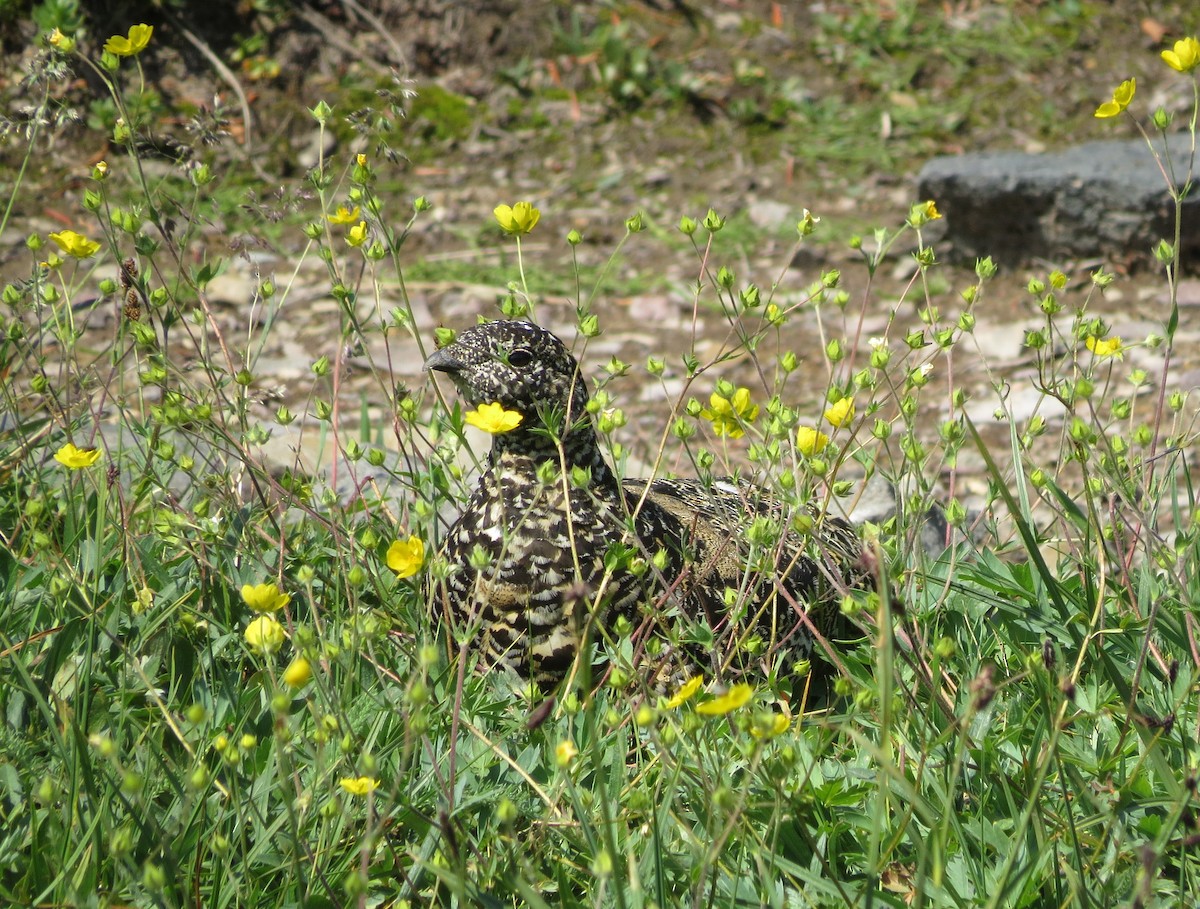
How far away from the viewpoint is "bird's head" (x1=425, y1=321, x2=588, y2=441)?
3.12 metres

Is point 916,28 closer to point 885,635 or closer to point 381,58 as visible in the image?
point 381,58

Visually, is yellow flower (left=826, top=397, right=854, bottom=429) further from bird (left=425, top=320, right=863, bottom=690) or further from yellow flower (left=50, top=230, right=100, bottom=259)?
yellow flower (left=50, top=230, right=100, bottom=259)

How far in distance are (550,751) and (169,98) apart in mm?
5807

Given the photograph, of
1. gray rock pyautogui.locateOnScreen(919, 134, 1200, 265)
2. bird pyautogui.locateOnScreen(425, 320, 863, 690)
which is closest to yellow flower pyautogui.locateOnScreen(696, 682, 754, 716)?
bird pyautogui.locateOnScreen(425, 320, 863, 690)

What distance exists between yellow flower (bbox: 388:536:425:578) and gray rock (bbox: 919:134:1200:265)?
4.77 m

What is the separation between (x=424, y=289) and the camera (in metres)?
6.60

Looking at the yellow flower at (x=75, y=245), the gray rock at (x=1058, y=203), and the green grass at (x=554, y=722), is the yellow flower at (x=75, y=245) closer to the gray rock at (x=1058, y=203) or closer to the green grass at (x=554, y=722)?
the green grass at (x=554, y=722)

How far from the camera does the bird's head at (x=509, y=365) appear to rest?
3.12 metres

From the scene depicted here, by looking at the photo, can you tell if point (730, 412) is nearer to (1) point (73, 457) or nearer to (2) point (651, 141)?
(1) point (73, 457)

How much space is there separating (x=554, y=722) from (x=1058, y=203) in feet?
15.3

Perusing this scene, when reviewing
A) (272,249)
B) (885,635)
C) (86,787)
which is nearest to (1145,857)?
(885,635)

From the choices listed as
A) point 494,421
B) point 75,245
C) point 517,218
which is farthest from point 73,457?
point 517,218

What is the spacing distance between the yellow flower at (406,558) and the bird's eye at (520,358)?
0.83 m

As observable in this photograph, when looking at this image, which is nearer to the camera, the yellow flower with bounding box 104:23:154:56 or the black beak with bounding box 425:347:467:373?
the yellow flower with bounding box 104:23:154:56
